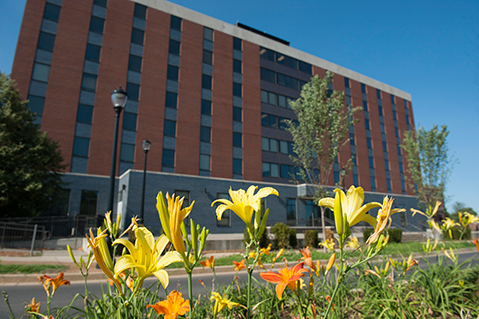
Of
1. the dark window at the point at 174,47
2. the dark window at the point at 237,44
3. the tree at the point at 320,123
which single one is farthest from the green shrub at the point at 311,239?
the dark window at the point at 237,44

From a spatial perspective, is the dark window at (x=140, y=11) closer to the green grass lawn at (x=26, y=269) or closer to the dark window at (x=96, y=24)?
the dark window at (x=96, y=24)

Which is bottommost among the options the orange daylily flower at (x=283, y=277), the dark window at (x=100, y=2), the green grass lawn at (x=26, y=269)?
the green grass lawn at (x=26, y=269)

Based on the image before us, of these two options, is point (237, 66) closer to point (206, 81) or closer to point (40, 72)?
point (206, 81)

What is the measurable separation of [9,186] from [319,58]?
3612 cm

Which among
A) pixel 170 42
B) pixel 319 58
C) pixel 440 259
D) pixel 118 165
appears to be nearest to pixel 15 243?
pixel 118 165

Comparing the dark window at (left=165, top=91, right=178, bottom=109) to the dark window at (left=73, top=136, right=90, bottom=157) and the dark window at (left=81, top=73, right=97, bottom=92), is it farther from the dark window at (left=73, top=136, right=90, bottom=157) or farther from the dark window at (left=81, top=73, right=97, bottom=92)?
the dark window at (left=73, top=136, right=90, bottom=157)

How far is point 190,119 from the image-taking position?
26219mm

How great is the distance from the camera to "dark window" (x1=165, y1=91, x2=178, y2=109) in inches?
1021

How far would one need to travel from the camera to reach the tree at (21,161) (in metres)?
16.1

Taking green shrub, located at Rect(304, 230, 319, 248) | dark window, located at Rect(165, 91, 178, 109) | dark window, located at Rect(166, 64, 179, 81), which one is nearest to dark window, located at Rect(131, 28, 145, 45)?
dark window, located at Rect(166, 64, 179, 81)

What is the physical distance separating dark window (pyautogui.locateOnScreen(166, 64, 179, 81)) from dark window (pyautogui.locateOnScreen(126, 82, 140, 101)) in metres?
3.28

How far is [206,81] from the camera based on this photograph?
28328 millimetres

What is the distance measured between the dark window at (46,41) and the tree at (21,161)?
5.78 m

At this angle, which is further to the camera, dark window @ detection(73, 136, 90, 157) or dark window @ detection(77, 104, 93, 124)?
dark window @ detection(77, 104, 93, 124)
